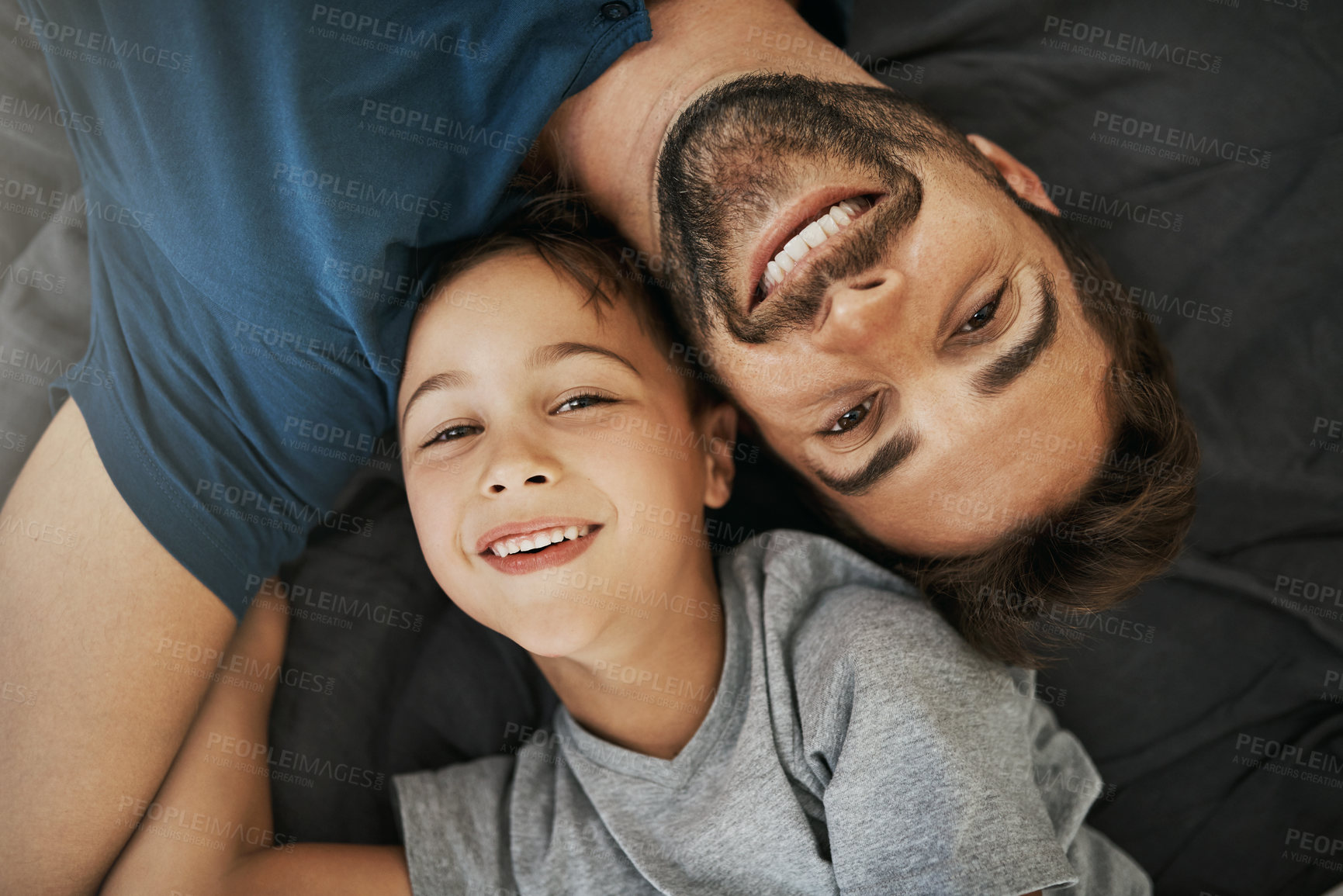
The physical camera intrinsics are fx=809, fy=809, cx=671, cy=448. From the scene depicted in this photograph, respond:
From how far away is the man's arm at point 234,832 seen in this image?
57.1 inches

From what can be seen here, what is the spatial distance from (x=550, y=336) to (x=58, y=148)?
1206 millimetres

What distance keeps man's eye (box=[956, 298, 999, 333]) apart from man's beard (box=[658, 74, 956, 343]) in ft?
0.66

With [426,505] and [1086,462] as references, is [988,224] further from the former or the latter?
[426,505]

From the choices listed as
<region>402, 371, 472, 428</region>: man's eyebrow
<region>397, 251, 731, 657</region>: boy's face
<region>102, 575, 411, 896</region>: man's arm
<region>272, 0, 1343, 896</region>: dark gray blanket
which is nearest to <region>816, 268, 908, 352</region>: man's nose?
<region>397, 251, 731, 657</region>: boy's face

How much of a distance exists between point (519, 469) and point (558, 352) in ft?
0.79

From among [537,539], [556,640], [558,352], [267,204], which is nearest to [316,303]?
[267,204]

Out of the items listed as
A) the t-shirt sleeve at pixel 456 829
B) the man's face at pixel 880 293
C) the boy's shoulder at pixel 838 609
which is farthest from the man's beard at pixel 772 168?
the t-shirt sleeve at pixel 456 829

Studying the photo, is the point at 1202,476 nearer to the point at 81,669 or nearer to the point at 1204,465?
the point at 1204,465

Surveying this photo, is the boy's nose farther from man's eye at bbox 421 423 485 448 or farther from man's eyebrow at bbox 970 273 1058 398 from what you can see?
man's eyebrow at bbox 970 273 1058 398

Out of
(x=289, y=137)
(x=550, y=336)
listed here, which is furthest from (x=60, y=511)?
(x=550, y=336)

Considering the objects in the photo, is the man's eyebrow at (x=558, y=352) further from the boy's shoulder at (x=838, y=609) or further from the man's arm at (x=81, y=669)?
the man's arm at (x=81, y=669)

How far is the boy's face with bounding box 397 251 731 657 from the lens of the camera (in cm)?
140

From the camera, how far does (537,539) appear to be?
4.64 ft

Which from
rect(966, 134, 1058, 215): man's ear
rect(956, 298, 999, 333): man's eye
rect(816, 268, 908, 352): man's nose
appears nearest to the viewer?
rect(816, 268, 908, 352): man's nose
